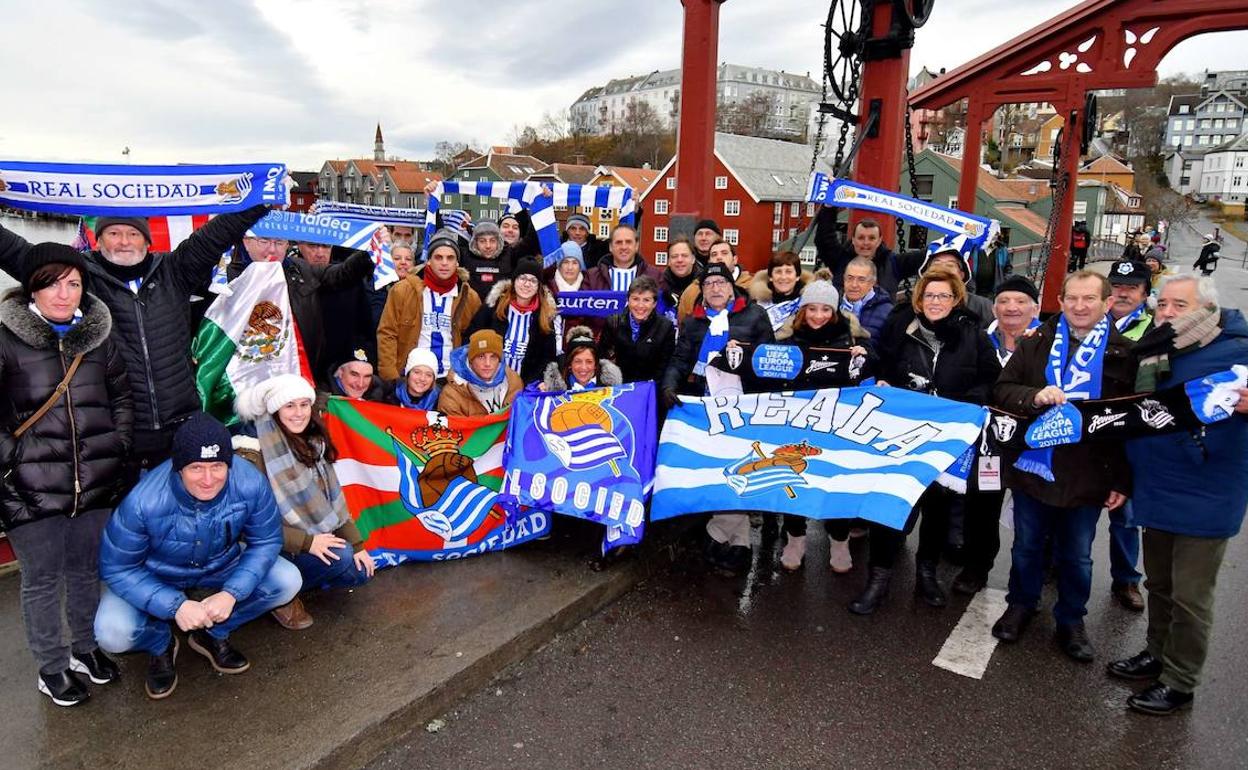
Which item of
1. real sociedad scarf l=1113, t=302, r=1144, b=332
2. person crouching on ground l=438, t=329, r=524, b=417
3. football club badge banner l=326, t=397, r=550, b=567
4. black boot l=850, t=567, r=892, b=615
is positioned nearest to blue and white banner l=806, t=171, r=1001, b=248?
real sociedad scarf l=1113, t=302, r=1144, b=332

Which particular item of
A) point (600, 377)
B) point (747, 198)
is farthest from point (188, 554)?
point (747, 198)

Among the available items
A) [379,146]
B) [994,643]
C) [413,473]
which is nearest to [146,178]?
[413,473]

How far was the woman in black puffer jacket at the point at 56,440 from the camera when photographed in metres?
3.25

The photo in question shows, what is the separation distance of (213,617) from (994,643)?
4163 millimetres

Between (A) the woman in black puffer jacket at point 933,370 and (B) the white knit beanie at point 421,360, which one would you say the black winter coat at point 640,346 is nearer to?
(B) the white knit beanie at point 421,360

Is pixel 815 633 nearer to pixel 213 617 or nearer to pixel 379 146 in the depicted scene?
pixel 213 617

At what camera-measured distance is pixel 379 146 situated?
123 meters

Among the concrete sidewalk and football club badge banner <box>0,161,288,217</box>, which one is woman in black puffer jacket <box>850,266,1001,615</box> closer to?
the concrete sidewalk

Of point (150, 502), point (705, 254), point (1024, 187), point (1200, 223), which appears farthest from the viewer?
point (1200, 223)

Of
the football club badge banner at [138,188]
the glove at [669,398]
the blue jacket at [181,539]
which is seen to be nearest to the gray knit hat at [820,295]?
the glove at [669,398]

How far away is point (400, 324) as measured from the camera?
570cm

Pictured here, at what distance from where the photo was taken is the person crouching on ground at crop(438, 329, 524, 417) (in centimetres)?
504

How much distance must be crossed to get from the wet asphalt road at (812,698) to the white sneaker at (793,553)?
301 mm

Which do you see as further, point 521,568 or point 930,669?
point 521,568
